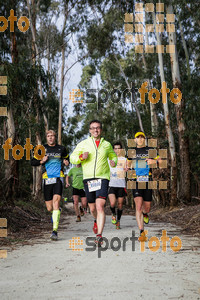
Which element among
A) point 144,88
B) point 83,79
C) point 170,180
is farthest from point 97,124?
point 83,79

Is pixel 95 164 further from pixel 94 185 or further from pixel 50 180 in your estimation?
pixel 50 180

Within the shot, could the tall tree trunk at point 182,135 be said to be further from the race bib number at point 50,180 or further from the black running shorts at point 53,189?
the race bib number at point 50,180

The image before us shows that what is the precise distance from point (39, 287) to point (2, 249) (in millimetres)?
2432

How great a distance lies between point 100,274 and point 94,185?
2.24 metres

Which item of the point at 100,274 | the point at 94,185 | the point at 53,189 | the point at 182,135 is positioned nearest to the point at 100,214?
the point at 94,185

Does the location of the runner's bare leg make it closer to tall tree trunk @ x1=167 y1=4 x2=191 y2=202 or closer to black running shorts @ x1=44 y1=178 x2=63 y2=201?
black running shorts @ x1=44 y1=178 x2=63 y2=201

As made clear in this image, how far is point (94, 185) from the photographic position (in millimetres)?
6246

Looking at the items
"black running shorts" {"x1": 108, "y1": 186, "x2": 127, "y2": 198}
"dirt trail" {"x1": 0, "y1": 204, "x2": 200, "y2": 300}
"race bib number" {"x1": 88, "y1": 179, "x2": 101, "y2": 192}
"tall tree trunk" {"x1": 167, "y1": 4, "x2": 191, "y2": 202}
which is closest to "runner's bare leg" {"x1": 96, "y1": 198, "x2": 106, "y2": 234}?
"race bib number" {"x1": 88, "y1": 179, "x2": 101, "y2": 192}

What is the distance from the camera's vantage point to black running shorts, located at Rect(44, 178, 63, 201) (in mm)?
7293

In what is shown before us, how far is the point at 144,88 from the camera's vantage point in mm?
23938

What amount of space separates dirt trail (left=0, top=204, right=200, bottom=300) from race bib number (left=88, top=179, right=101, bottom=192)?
87cm

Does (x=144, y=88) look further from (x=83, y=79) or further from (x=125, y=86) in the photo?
(x=83, y=79)

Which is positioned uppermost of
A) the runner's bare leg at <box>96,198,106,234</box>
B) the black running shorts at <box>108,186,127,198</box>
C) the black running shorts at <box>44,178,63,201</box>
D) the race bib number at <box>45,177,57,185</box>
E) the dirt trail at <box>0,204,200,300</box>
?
the race bib number at <box>45,177,57,185</box>

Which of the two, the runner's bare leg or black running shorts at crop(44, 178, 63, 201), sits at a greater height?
black running shorts at crop(44, 178, 63, 201)
